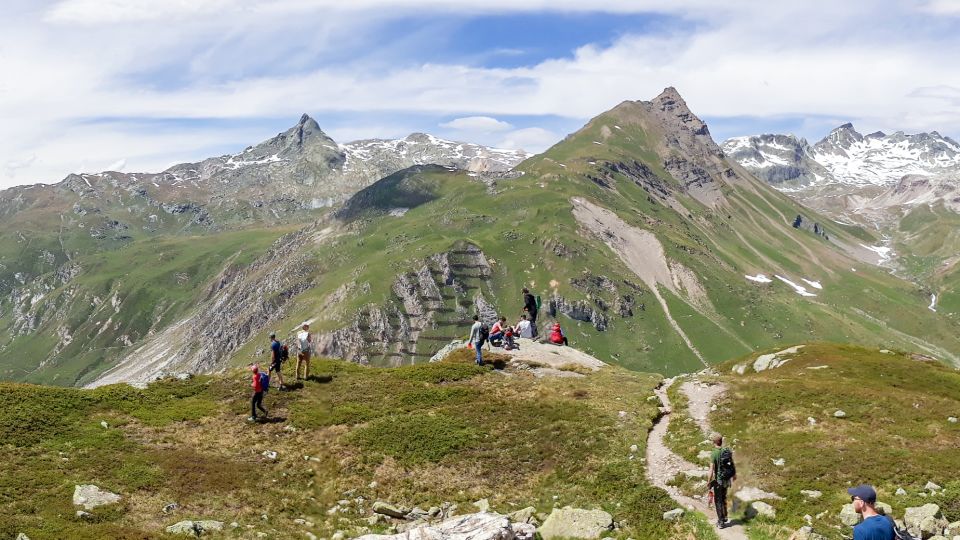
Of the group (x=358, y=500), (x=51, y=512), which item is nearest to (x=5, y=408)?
(x=51, y=512)

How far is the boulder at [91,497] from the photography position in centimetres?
2880

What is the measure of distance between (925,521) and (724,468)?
800cm

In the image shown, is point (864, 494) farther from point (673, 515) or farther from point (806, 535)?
point (673, 515)

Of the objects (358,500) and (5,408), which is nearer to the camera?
(358,500)

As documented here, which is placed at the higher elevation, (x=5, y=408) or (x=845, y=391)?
(x=5, y=408)

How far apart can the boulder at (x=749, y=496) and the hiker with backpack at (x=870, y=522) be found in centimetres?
1186

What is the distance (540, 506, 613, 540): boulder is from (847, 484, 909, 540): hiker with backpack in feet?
39.7

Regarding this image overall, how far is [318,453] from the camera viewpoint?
38.7 m

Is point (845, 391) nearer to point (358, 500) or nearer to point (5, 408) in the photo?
point (358, 500)

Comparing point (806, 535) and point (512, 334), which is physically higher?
point (512, 334)

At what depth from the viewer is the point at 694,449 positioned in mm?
37656

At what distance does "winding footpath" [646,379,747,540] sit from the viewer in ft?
98.5

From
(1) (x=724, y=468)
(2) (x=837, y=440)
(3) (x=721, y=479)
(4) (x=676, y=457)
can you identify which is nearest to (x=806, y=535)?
(3) (x=721, y=479)

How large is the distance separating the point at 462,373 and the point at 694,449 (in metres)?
23.2
